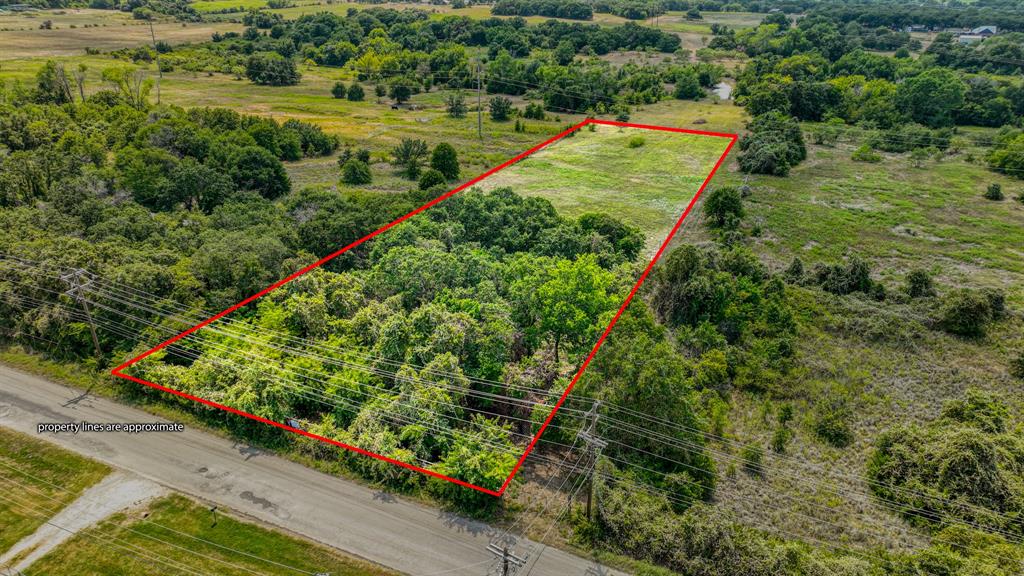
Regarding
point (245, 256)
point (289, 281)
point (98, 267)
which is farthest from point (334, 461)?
point (98, 267)

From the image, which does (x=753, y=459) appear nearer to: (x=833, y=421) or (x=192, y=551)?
(x=833, y=421)

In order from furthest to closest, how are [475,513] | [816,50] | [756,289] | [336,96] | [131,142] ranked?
1. [816,50]
2. [336,96]
3. [131,142]
4. [756,289]
5. [475,513]

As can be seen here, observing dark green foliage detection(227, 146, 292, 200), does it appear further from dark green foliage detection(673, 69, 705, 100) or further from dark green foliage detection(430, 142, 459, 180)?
dark green foliage detection(673, 69, 705, 100)

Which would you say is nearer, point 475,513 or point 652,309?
point 475,513

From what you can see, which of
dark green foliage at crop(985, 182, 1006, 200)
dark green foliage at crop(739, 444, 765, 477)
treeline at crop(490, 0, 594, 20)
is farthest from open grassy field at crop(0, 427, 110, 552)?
treeline at crop(490, 0, 594, 20)

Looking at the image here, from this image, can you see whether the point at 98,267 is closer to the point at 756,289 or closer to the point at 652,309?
the point at 652,309

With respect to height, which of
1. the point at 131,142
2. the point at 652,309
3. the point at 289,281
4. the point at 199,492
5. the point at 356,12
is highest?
the point at 356,12
